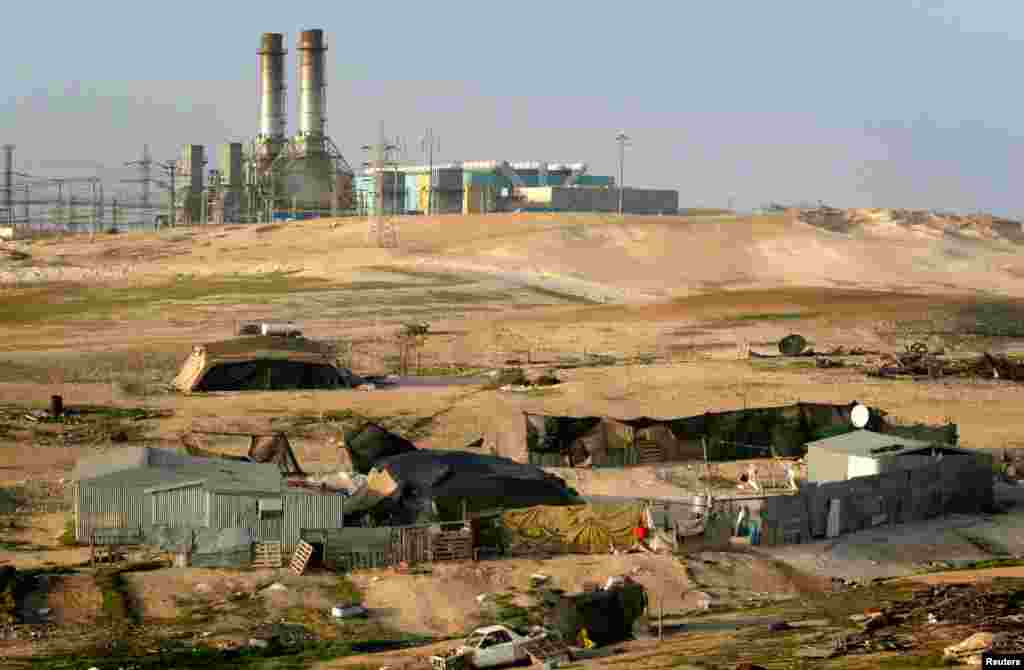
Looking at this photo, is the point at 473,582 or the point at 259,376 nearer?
the point at 473,582

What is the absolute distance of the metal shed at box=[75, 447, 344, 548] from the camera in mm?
24500

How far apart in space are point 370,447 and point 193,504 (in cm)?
577

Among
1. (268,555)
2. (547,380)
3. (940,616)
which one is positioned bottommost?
(268,555)

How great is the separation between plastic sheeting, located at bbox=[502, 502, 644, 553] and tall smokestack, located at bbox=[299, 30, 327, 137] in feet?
319

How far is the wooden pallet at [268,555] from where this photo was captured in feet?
78.2

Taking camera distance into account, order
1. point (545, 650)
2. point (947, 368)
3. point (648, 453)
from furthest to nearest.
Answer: point (947, 368) → point (648, 453) → point (545, 650)

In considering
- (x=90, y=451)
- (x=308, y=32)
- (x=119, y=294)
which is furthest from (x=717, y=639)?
(x=308, y=32)

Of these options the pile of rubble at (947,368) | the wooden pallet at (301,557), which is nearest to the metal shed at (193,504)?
the wooden pallet at (301,557)

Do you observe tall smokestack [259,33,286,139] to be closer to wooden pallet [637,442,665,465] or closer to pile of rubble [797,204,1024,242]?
pile of rubble [797,204,1024,242]

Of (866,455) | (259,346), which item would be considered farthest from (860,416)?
(259,346)

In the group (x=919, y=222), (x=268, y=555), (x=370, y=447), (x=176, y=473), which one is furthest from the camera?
(x=919, y=222)

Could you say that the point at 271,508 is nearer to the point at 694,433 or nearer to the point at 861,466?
the point at 861,466

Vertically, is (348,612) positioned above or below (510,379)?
below

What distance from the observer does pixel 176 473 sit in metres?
25.6
